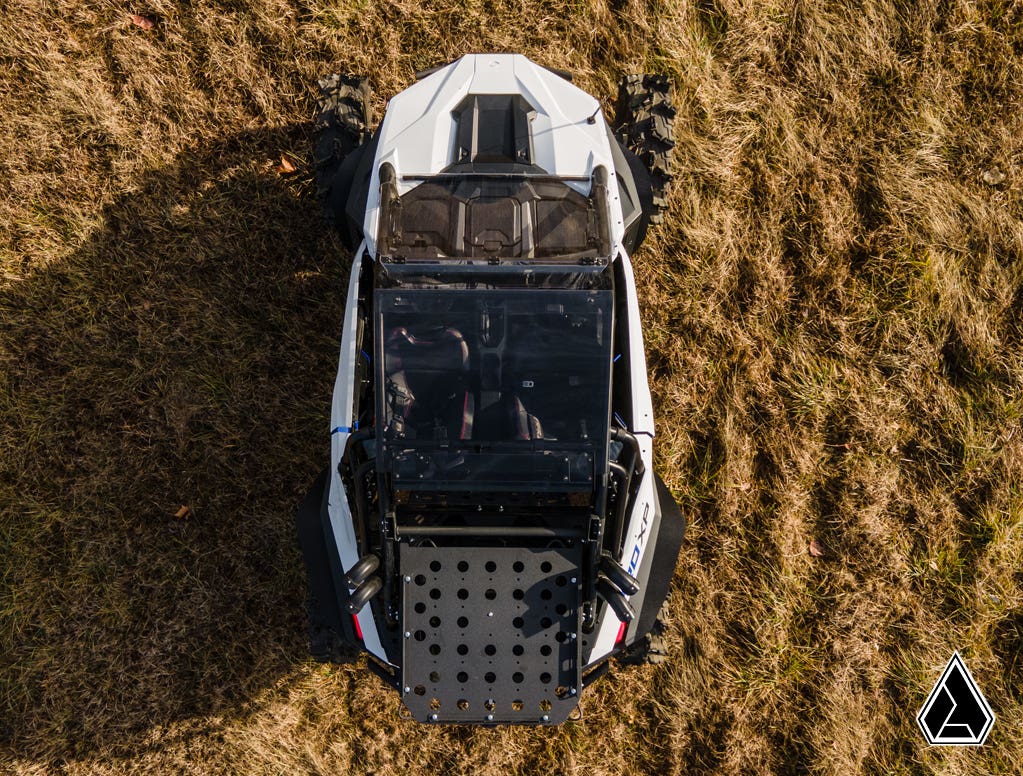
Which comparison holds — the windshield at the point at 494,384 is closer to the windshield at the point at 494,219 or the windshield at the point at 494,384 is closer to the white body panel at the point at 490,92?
the windshield at the point at 494,219

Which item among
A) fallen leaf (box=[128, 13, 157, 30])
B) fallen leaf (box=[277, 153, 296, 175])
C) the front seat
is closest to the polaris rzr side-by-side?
the front seat

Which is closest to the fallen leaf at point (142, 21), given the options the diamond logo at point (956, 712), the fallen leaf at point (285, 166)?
the fallen leaf at point (285, 166)

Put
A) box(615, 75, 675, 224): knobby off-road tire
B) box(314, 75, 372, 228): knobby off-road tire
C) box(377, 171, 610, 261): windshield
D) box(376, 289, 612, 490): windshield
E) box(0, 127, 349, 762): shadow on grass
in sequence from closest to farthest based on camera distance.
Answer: box(376, 289, 612, 490): windshield → box(377, 171, 610, 261): windshield → box(314, 75, 372, 228): knobby off-road tire → box(615, 75, 675, 224): knobby off-road tire → box(0, 127, 349, 762): shadow on grass

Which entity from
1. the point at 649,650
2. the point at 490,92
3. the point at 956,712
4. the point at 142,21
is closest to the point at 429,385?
the point at 490,92

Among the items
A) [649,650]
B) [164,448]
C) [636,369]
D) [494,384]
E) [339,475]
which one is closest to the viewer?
[494,384]

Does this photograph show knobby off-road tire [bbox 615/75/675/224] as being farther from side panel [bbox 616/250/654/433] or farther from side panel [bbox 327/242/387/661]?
side panel [bbox 327/242/387/661]

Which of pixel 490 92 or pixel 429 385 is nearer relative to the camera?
pixel 429 385

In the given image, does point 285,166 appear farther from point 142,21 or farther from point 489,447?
point 489,447

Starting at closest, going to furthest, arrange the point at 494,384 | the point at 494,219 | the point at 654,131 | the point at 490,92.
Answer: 1. the point at 494,384
2. the point at 494,219
3. the point at 490,92
4. the point at 654,131
